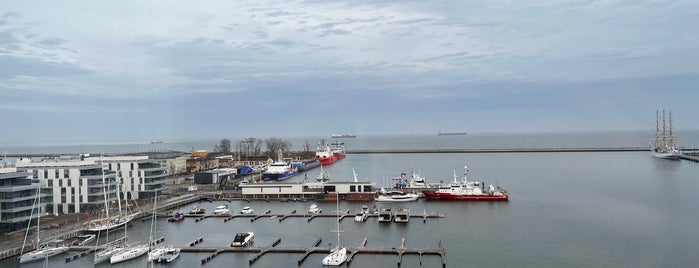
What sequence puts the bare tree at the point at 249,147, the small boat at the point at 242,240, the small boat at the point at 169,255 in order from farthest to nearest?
the bare tree at the point at 249,147 → the small boat at the point at 242,240 → the small boat at the point at 169,255

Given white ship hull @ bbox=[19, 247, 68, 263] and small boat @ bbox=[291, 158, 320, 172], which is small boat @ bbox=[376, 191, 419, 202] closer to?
white ship hull @ bbox=[19, 247, 68, 263]

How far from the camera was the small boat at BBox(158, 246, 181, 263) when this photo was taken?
1669 centimetres

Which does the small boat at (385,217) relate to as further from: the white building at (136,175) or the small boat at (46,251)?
the white building at (136,175)

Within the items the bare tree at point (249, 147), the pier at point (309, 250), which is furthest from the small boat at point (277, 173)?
the bare tree at point (249, 147)

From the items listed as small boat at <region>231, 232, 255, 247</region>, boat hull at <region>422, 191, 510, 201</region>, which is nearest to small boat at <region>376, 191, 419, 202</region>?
boat hull at <region>422, 191, 510, 201</region>

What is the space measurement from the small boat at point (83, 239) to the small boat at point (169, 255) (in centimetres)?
401

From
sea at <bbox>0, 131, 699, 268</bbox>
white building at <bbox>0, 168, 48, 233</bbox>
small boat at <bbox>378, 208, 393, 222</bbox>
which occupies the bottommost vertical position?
sea at <bbox>0, 131, 699, 268</bbox>

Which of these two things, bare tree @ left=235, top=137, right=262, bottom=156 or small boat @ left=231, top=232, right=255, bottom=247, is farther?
bare tree @ left=235, top=137, right=262, bottom=156

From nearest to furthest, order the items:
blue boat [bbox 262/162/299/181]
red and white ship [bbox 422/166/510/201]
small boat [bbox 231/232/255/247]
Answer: small boat [bbox 231/232/255/247] → red and white ship [bbox 422/166/510/201] → blue boat [bbox 262/162/299/181]

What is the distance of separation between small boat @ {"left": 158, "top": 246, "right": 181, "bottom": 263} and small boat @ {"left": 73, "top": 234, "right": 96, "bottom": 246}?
4.01m

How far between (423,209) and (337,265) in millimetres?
11696

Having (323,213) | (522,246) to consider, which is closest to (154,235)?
(323,213)

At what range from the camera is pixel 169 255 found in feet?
55.6

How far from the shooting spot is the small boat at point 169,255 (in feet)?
54.7
